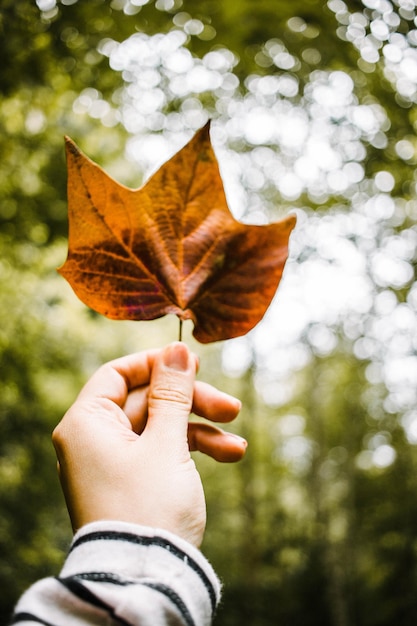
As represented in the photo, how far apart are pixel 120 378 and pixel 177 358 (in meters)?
0.17

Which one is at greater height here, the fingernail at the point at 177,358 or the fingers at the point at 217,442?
the fingernail at the point at 177,358

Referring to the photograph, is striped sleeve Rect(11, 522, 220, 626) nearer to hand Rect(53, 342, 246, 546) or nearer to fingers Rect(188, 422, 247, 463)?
hand Rect(53, 342, 246, 546)

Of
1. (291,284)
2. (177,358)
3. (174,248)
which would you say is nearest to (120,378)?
(177,358)

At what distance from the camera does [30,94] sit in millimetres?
2441

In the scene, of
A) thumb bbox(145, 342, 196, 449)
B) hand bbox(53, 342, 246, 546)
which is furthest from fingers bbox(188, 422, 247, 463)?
thumb bbox(145, 342, 196, 449)

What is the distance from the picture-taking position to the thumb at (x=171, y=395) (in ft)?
2.87

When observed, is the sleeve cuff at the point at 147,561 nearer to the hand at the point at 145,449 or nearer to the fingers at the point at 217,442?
the hand at the point at 145,449

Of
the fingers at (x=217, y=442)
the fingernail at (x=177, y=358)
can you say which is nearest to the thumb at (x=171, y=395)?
the fingernail at (x=177, y=358)

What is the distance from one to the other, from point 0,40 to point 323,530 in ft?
35.3

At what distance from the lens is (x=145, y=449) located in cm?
84

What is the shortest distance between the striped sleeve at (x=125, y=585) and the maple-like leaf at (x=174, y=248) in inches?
13.3

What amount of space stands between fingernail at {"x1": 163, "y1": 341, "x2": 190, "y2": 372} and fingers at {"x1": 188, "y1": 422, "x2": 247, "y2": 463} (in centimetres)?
13

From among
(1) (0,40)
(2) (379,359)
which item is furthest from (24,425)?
(2) (379,359)

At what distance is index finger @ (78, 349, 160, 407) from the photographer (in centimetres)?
99
